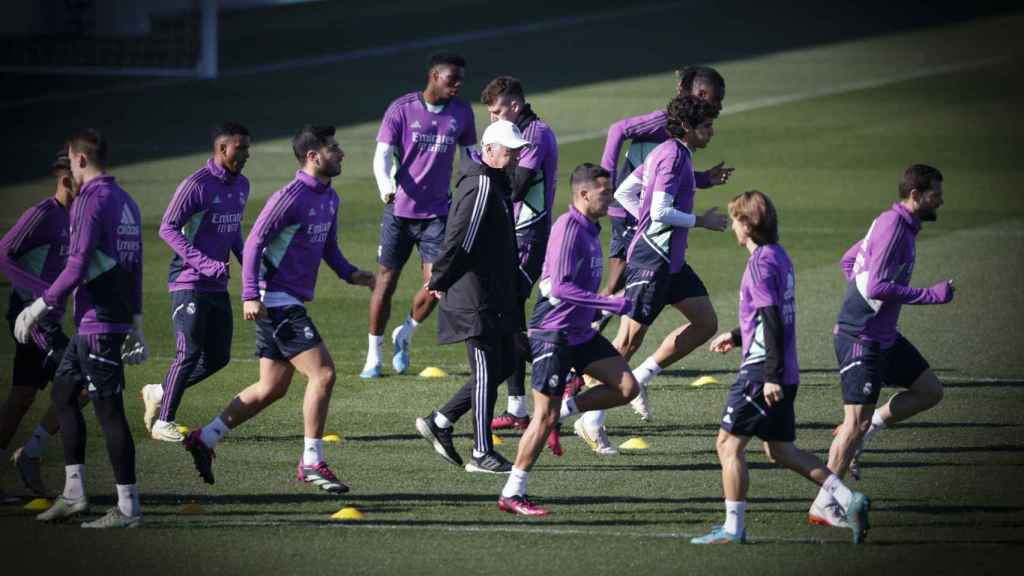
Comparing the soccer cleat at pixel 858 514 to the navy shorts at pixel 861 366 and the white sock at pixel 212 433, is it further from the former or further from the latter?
the white sock at pixel 212 433

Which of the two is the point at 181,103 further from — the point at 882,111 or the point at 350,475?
the point at 350,475

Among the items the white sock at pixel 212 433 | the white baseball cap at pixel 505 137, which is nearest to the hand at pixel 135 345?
the white sock at pixel 212 433

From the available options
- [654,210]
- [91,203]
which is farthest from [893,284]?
[91,203]

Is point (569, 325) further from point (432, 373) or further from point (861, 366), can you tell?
point (432, 373)

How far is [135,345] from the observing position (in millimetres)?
9844

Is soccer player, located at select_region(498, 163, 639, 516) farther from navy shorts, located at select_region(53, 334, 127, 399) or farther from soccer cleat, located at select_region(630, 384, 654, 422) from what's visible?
navy shorts, located at select_region(53, 334, 127, 399)

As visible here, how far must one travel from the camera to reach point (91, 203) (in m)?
9.41

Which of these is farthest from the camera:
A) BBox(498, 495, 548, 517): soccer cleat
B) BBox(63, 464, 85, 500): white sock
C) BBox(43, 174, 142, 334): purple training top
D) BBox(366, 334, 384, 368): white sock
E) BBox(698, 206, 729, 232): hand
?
BBox(366, 334, 384, 368): white sock

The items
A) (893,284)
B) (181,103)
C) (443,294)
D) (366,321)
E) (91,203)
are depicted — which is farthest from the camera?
(181,103)

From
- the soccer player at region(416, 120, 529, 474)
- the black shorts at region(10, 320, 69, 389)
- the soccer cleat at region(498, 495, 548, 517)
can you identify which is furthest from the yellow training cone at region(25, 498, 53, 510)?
the soccer cleat at region(498, 495, 548, 517)

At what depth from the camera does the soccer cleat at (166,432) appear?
11.8m

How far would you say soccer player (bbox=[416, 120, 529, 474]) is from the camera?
10.6 meters

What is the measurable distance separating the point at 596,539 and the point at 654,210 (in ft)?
10.3

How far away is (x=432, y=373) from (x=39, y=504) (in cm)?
484
